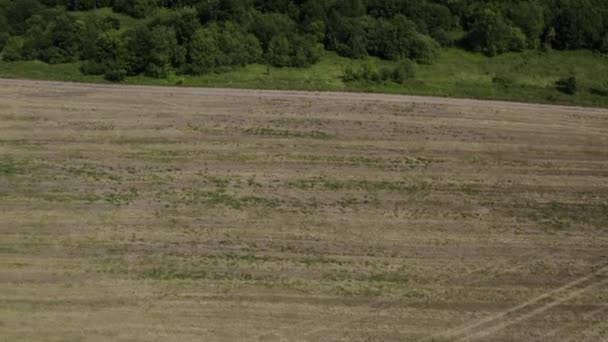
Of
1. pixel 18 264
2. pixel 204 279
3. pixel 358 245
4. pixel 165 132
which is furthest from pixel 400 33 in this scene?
pixel 18 264

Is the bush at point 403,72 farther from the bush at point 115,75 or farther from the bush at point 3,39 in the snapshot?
the bush at point 3,39

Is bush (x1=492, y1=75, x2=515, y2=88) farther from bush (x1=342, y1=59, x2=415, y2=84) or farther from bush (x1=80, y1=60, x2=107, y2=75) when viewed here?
bush (x1=80, y1=60, x2=107, y2=75)

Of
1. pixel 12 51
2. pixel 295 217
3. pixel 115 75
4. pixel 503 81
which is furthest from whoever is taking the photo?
pixel 12 51

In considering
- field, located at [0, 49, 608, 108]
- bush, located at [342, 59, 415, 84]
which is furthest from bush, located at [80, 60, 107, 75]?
bush, located at [342, 59, 415, 84]

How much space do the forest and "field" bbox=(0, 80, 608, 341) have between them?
3.90 metres

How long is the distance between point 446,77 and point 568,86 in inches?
353

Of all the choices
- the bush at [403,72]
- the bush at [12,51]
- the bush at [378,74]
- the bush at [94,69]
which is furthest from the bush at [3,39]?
the bush at [403,72]

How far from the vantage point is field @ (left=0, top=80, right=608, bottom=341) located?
30.5 metres

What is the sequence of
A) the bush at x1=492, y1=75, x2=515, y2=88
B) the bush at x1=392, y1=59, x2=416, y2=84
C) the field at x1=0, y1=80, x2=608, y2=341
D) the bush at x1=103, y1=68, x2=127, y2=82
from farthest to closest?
1. the bush at x1=492, y1=75, x2=515, y2=88
2. the bush at x1=392, y1=59, x2=416, y2=84
3. the bush at x1=103, y1=68, x2=127, y2=82
4. the field at x1=0, y1=80, x2=608, y2=341

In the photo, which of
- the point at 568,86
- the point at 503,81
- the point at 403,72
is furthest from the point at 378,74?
the point at 568,86

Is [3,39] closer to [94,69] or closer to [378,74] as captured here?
[94,69]

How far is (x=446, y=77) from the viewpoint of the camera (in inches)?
2064

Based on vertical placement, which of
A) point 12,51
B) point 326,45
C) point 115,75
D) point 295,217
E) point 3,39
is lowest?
point 295,217

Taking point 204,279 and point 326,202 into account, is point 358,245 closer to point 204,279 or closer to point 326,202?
point 326,202
